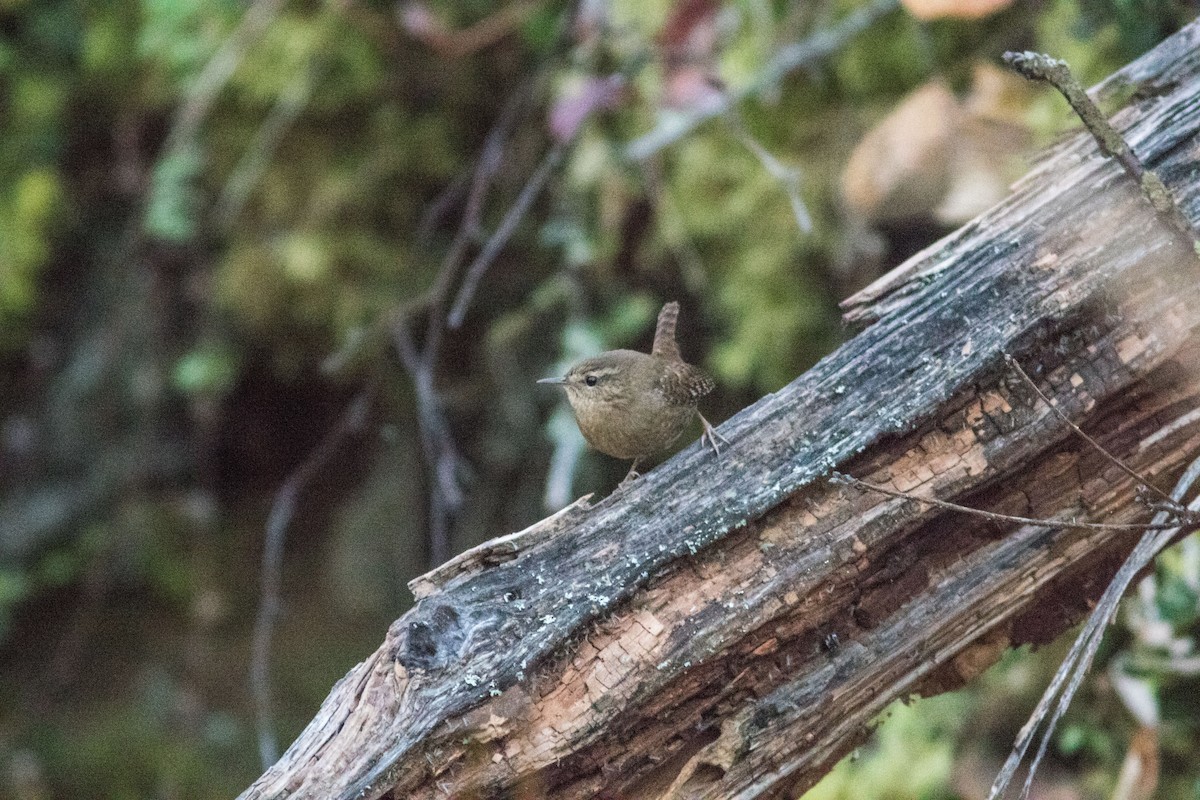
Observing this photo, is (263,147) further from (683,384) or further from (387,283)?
(683,384)

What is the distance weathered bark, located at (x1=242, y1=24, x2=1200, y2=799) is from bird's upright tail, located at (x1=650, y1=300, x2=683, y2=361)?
1.17m

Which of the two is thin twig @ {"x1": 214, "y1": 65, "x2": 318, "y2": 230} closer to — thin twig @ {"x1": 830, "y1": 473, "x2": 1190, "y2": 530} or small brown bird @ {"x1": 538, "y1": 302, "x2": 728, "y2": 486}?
Result: small brown bird @ {"x1": 538, "y1": 302, "x2": 728, "y2": 486}

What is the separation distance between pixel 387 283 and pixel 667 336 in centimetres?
172

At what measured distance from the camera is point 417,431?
452cm

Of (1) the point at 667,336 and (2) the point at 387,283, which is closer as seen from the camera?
(1) the point at 667,336

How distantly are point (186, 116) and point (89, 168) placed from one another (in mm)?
1369

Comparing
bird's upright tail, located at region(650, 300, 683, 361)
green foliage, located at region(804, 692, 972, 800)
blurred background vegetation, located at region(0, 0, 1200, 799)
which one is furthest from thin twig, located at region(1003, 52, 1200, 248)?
green foliage, located at region(804, 692, 972, 800)

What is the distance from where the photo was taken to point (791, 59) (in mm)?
3705

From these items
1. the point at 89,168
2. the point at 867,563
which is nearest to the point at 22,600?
the point at 89,168

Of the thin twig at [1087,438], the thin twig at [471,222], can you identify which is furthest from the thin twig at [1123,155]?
the thin twig at [471,222]

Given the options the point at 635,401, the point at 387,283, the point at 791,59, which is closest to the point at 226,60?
the point at 387,283

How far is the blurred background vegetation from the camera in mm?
3225

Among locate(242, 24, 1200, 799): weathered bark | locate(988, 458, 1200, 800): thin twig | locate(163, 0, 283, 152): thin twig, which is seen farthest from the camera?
locate(163, 0, 283, 152): thin twig

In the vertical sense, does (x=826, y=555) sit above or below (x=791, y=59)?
below
